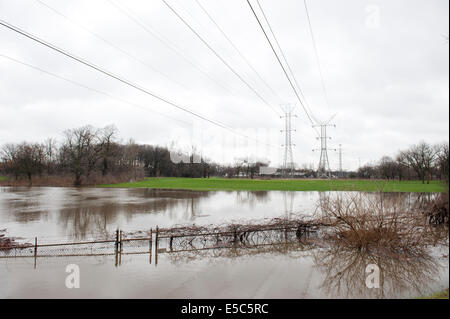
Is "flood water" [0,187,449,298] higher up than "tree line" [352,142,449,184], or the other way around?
"tree line" [352,142,449,184]

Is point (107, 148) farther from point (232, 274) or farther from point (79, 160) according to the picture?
point (232, 274)

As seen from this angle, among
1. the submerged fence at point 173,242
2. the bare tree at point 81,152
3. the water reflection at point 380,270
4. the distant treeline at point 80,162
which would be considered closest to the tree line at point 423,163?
the water reflection at point 380,270

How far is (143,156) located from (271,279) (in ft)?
318

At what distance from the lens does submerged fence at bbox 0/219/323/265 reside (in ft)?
33.7

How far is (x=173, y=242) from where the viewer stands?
11758 millimetres

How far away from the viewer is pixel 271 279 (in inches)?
305

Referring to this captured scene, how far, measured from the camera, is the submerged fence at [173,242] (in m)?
10.3

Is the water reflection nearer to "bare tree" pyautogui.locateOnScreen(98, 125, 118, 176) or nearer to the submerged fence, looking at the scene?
the submerged fence

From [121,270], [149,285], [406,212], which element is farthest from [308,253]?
[121,270]

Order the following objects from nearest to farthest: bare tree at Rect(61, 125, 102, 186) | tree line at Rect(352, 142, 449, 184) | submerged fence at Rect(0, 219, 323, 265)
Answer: tree line at Rect(352, 142, 449, 184)
submerged fence at Rect(0, 219, 323, 265)
bare tree at Rect(61, 125, 102, 186)

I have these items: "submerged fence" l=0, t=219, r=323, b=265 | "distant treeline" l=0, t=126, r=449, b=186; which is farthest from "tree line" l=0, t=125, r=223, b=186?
"submerged fence" l=0, t=219, r=323, b=265

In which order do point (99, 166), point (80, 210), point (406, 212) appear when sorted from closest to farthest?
point (406, 212)
point (80, 210)
point (99, 166)

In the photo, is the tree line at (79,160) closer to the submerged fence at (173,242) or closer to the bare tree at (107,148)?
the bare tree at (107,148)
